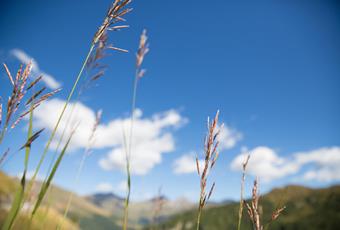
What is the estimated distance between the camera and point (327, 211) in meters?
113

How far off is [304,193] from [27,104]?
17345 centimetres

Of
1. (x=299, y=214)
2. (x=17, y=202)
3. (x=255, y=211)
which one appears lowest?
(x=17, y=202)

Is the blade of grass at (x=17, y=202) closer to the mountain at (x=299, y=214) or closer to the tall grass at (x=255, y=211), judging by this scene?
the tall grass at (x=255, y=211)

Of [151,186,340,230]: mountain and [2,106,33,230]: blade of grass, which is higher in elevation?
[151,186,340,230]: mountain

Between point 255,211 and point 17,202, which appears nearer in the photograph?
point 17,202

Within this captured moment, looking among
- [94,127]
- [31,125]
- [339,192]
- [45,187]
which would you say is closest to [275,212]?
[45,187]

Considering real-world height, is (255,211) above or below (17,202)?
above

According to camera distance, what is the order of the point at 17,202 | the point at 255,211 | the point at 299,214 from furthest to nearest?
the point at 299,214 < the point at 255,211 < the point at 17,202

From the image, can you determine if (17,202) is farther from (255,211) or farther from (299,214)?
(299,214)

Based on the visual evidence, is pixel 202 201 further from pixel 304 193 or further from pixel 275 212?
pixel 304 193

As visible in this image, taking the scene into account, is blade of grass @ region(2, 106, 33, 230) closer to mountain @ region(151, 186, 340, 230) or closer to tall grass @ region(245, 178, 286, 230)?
tall grass @ region(245, 178, 286, 230)

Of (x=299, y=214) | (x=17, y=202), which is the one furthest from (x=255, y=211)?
(x=299, y=214)

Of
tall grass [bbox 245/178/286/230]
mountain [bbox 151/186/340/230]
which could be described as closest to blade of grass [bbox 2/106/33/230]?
tall grass [bbox 245/178/286/230]

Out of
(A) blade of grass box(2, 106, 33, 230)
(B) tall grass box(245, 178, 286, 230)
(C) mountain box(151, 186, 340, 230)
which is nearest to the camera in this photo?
(A) blade of grass box(2, 106, 33, 230)
